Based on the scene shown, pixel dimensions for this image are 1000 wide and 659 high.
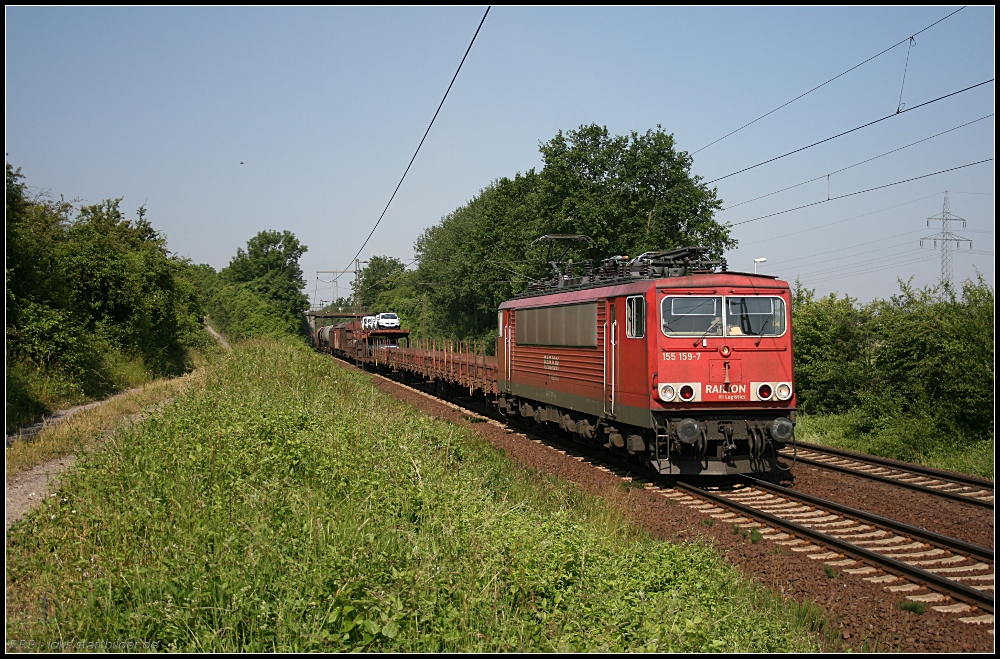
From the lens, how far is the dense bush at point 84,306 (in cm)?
1752

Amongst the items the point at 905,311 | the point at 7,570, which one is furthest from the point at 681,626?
the point at 905,311

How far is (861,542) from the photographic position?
27.9 feet

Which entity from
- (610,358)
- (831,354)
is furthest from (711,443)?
(831,354)

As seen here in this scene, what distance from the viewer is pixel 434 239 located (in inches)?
2726

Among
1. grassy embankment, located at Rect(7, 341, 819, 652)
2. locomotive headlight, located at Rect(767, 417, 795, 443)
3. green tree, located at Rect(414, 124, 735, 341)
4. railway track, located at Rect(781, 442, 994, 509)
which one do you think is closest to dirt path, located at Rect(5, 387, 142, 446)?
grassy embankment, located at Rect(7, 341, 819, 652)

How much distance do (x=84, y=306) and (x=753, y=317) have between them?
2310 centimetres

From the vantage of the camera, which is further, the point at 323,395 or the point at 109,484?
the point at 323,395

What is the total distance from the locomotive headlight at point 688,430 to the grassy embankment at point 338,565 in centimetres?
280

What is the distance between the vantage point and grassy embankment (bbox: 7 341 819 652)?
182 inches

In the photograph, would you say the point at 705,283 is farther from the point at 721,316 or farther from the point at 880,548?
the point at 880,548

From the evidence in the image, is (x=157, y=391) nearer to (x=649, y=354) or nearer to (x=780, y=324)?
(x=649, y=354)

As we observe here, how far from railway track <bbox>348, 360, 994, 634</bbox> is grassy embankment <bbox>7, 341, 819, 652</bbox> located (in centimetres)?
150

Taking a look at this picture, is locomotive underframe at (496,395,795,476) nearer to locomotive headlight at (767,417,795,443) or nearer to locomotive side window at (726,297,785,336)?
locomotive headlight at (767,417,795,443)

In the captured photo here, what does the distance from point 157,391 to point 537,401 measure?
408 inches
